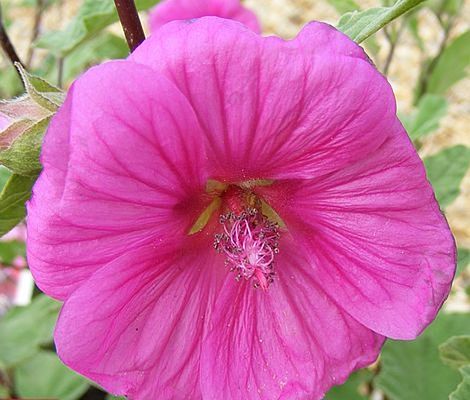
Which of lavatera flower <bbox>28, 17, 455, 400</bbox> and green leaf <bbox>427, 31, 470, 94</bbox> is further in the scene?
green leaf <bbox>427, 31, 470, 94</bbox>

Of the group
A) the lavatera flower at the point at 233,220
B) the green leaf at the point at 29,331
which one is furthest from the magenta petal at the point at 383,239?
the green leaf at the point at 29,331

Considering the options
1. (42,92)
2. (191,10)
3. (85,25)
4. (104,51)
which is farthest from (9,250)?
(42,92)

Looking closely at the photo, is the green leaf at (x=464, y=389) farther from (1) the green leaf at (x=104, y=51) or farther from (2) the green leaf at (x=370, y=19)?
(1) the green leaf at (x=104, y=51)

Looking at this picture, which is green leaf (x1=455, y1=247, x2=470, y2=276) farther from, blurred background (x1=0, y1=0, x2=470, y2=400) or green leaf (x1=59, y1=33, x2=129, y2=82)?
green leaf (x1=59, y1=33, x2=129, y2=82)

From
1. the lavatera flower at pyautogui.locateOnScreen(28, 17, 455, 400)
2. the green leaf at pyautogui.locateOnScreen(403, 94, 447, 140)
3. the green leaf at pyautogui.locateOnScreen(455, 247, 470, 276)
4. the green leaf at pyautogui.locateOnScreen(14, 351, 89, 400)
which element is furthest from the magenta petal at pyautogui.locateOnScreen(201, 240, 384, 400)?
the green leaf at pyautogui.locateOnScreen(14, 351, 89, 400)

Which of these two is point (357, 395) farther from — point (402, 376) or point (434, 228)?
point (434, 228)

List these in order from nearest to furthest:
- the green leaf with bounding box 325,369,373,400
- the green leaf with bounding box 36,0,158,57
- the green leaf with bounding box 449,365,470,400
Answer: the green leaf with bounding box 449,365,470,400
the green leaf with bounding box 36,0,158,57
the green leaf with bounding box 325,369,373,400

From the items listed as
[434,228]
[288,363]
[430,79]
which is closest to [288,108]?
[434,228]
